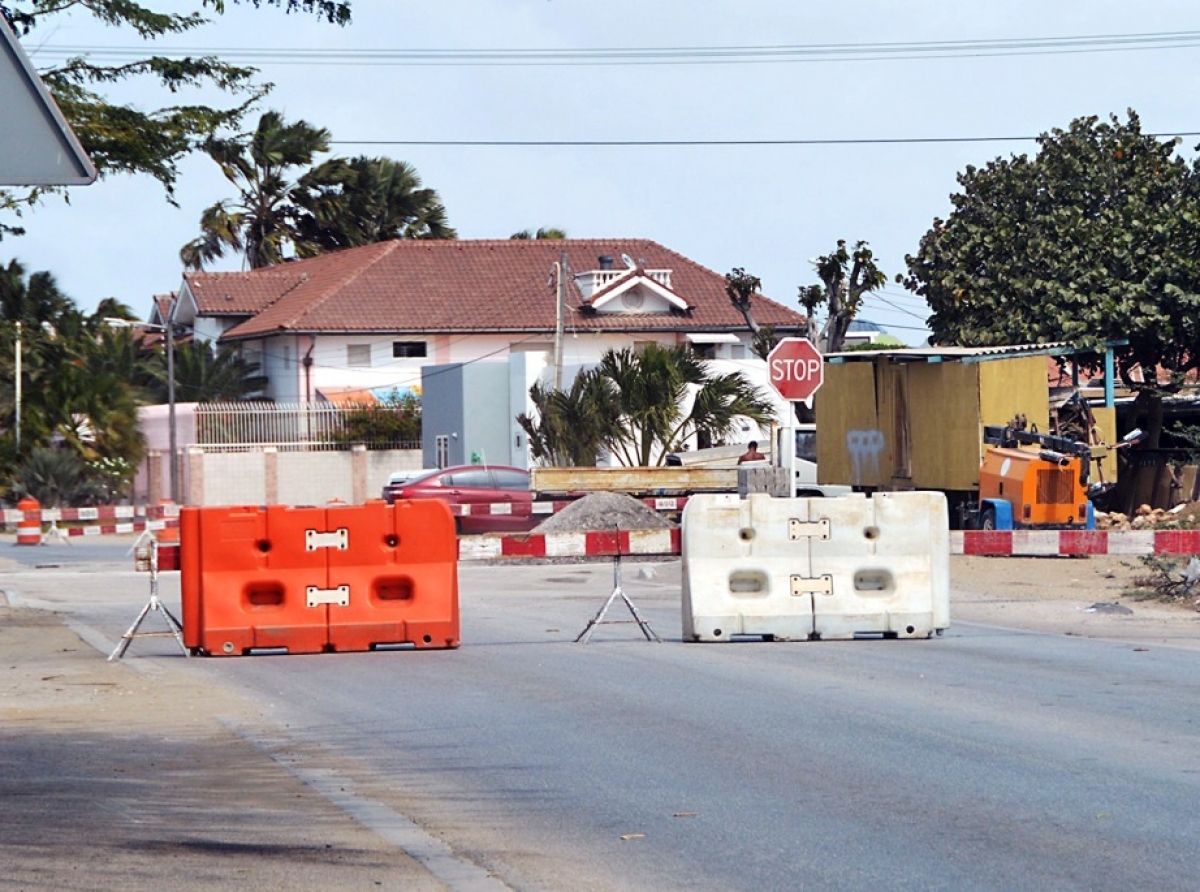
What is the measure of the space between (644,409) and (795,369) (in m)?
13.9

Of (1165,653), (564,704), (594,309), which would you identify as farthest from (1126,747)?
(594,309)

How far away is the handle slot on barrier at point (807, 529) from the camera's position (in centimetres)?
1480

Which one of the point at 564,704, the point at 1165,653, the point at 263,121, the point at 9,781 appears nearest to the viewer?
the point at 9,781

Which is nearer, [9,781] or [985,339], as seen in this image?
[9,781]

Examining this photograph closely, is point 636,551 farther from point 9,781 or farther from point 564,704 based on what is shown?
point 9,781

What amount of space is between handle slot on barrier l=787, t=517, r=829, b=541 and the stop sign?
850 cm

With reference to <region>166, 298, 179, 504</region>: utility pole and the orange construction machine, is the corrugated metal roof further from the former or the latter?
<region>166, 298, 179, 504</region>: utility pole

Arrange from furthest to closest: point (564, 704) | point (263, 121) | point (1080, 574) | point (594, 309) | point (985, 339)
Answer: point (263, 121)
point (594, 309)
point (985, 339)
point (1080, 574)
point (564, 704)

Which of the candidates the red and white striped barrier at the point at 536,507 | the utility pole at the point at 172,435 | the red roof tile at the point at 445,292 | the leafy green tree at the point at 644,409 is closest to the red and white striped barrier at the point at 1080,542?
the red and white striped barrier at the point at 536,507

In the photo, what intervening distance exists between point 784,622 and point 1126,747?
5483mm

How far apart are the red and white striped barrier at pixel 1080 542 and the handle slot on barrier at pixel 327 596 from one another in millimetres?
7049

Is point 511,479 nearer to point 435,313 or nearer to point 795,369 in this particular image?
point 795,369

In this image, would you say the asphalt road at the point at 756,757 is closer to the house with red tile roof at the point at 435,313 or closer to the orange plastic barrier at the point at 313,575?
the orange plastic barrier at the point at 313,575

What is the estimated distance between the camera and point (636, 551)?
16578mm
